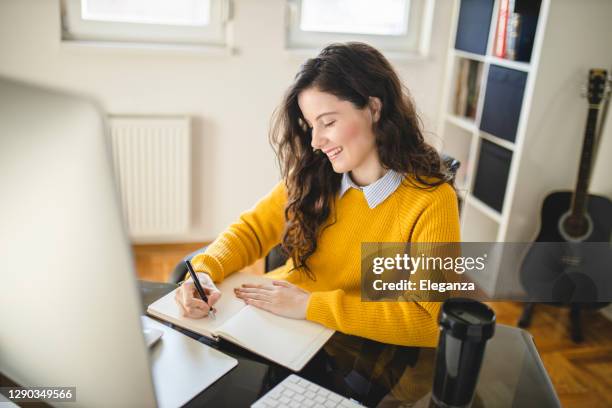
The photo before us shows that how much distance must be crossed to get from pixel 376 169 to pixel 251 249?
0.38 m

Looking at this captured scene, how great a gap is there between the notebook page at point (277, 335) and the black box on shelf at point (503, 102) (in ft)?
5.44

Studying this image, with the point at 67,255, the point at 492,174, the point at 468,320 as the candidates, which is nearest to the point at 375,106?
the point at 468,320

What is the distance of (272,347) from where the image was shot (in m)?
1.00

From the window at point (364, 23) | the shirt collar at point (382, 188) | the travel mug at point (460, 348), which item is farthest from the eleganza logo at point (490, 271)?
the window at point (364, 23)

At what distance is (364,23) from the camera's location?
2977mm

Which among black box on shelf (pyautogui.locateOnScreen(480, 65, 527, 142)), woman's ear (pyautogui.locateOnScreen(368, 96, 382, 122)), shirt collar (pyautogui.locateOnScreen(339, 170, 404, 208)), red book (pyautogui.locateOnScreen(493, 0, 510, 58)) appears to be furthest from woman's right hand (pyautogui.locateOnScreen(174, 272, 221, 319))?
red book (pyautogui.locateOnScreen(493, 0, 510, 58))

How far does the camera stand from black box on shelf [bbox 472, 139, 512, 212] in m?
2.51

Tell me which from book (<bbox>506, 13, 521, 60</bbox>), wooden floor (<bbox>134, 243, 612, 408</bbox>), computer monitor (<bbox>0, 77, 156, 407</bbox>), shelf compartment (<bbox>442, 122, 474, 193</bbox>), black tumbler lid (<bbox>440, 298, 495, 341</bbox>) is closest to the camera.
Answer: computer monitor (<bbox>0, 77, 156, 407</bbox>)

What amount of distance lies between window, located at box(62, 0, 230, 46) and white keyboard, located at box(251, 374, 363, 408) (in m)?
2.14

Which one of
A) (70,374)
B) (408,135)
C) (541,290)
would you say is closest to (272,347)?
(70,374)

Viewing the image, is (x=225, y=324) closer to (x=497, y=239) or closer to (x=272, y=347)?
(x=272, y=347)

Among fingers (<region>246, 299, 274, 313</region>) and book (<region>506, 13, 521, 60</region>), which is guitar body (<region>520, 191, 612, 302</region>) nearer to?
book (<region>506, 13, 521, 60</region>)

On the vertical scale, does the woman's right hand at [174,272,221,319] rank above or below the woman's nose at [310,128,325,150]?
below

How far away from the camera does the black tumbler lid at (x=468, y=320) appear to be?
2.47 ft
